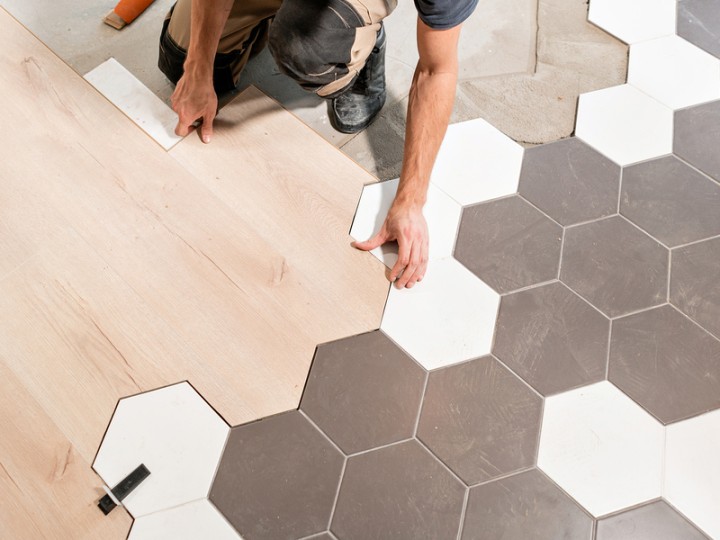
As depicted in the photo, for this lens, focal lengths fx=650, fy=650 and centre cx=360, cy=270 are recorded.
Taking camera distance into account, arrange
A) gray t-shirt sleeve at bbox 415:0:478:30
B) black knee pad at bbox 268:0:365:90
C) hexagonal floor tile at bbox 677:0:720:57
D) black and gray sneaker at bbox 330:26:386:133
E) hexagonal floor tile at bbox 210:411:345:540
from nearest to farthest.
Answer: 1. gray t-shirt sleeve at bbox 415:0:478:30
2. hexagonal floor tile at bbox 210:411:345:540
3. black knee pad at bbox 268:0:365:90
4. black and gray sneaker at bbox 330:26:386:133
5. hexagonal floor tile at bbox 677:0:720:57

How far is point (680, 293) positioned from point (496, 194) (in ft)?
1.40

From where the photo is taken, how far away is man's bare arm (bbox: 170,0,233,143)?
1.32m

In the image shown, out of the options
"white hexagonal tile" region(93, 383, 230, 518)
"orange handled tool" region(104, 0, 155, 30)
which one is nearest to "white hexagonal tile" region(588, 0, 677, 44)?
"orange handled tool" region(104, 0, 155, 30)

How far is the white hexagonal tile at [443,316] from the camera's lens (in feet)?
4.19

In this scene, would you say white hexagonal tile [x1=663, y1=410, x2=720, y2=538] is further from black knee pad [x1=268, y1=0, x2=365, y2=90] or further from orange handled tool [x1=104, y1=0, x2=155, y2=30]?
orange handled tool [x1=104, y1=0, x2=155, y2=30]

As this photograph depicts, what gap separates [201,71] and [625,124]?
3.17ft

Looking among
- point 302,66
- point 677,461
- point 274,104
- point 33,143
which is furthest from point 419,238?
point 33,143

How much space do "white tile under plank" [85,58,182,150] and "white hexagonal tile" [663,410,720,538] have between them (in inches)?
47.7

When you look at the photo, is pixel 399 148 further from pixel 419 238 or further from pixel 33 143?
pixel 33 143

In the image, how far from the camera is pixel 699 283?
1.34m

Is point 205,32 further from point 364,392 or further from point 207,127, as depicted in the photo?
point 364,392

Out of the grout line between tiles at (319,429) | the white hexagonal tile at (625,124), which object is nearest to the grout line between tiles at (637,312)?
the white hexagonal tile at (625,124)

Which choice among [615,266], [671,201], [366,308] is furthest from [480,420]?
[671,201]

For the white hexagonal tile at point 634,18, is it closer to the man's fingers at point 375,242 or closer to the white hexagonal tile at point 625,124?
the white hexagonal tile at point 625,124
